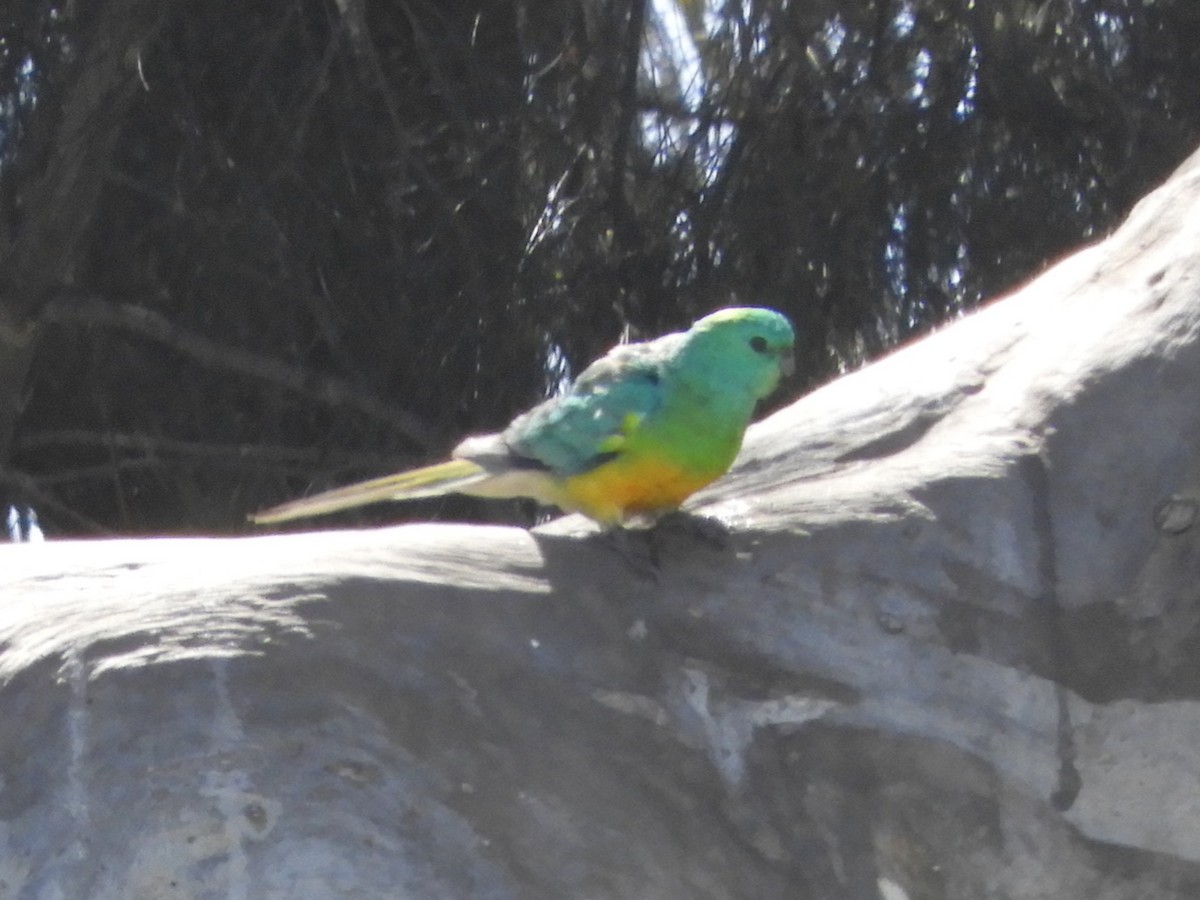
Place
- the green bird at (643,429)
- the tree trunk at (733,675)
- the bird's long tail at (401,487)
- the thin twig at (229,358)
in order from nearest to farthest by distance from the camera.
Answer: the tree trunk at (733,675)
the green bird at (643,429)
the bird's long tail at (401,487)
the thin twig at (229,358)

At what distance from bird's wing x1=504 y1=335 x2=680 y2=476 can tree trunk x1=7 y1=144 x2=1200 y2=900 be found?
0.17m

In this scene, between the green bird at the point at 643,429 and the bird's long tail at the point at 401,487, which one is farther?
the bird's long tail at the point at 401,487

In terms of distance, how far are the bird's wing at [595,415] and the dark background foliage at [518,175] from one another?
2.24m

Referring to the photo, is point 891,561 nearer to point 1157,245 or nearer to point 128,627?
point 1157,245

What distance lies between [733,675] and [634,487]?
1.32 feet

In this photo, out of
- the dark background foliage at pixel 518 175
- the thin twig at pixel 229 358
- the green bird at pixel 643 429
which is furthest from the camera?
the thin twig at pixel 229 358

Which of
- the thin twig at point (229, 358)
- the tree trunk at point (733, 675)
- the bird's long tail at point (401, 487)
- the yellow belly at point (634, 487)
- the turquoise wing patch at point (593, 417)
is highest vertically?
the thin twig at point (229, 358)

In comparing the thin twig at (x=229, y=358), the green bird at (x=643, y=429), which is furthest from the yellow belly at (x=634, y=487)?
the thin twig at (x=229, y=358)

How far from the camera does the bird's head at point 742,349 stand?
9.30 ft

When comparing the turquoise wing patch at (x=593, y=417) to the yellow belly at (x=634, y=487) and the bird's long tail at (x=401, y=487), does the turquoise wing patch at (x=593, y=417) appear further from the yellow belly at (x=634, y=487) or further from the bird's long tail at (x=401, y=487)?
the bird's long tail at (x=401, y=487)

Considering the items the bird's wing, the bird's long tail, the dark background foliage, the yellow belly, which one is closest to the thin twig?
the dark background foliage

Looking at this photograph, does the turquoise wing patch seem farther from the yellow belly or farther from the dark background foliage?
the dark background foliage

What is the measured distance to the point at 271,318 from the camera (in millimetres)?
5652

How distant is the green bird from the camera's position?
278 centimetres
